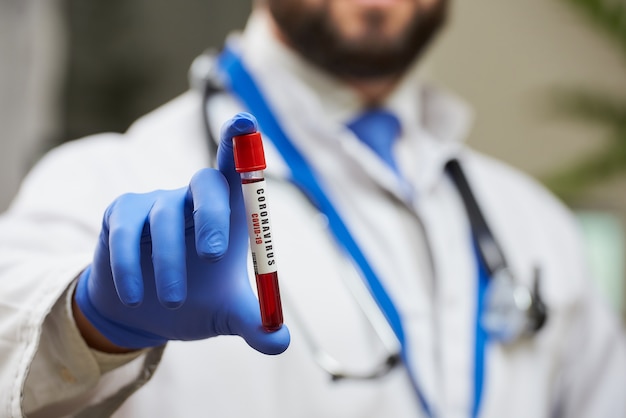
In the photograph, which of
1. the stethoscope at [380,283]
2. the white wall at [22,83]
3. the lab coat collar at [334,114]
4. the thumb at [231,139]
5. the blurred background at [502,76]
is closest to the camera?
the thumb at [231,139]

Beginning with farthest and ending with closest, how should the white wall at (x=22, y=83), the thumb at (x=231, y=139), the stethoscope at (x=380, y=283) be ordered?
the white wall at (x=22, y=83) → the stethoscope at (x=380, y=283) → the thumb at (x=231, y=139)

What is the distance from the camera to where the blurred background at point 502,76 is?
74.5 inches

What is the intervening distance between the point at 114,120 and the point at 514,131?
40.8 inches

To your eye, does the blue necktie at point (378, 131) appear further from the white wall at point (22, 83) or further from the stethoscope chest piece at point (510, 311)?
the white wall at point (22, 83)

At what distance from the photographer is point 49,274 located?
588 millimetres

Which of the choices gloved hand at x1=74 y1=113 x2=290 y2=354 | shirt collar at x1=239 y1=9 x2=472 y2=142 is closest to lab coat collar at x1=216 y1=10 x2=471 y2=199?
shirt collar at x1=239 y1=9 x2=472 y2=142

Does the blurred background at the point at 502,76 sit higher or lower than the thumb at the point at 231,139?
lower

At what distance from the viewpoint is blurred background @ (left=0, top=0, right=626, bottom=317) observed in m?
1.89

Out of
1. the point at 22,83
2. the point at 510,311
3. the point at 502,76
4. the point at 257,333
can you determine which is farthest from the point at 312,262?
the point at 502,76

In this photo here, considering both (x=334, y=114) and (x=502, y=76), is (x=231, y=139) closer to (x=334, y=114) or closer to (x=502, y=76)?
(x=334, y=114)

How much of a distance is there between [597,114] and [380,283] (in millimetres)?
1331

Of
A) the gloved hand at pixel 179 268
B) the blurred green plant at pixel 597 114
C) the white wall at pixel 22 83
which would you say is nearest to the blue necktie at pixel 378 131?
the gloved hand at pixel 179 268

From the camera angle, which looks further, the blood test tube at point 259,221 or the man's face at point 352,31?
the man's face at point 352,31

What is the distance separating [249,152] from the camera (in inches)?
18.4
